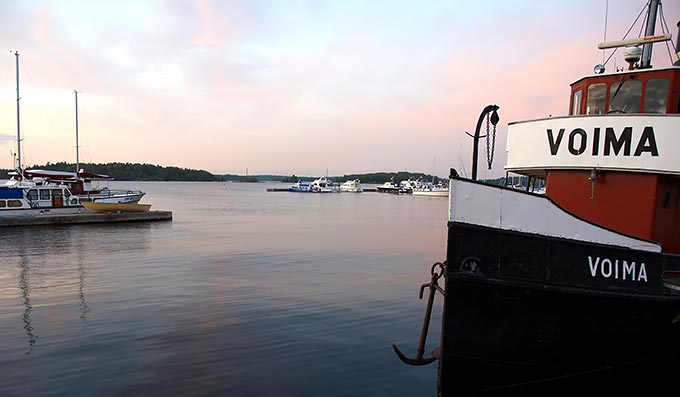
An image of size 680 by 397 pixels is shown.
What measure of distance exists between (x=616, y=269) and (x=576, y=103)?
3.86m

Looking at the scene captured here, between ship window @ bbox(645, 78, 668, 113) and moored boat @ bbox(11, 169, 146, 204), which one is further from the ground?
ship window @ bbox(645, 78, 668, 113)

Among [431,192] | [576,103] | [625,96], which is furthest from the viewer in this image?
[431,192]

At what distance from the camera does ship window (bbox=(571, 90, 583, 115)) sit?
873 cm

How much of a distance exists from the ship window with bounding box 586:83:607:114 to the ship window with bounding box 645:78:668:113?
2.28ft

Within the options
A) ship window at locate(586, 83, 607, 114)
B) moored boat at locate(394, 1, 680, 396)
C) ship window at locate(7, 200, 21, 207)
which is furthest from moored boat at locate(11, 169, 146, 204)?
ship window at locate(586, 83, 607, 114)

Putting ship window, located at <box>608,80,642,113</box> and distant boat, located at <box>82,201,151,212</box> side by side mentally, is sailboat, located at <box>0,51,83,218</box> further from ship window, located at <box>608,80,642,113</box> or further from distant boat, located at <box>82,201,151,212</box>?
ship window, located at <box>608,80,642,113</box>

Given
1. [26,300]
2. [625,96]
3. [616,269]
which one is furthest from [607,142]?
[26,300]

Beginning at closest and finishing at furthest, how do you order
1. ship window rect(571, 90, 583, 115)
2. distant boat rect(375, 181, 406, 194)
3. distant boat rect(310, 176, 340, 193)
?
1. ship window rect(571, 90, 583, 115)
2. distant boat rect(310, 176, 340, 193)
3. distant boat rect(375, 181, 406, 194)

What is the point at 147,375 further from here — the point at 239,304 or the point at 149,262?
the point at 149,262

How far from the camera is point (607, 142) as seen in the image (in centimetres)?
737

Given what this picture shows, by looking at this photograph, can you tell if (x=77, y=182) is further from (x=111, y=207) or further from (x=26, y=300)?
(x=26, y=300)

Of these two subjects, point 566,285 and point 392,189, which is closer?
point 566,285

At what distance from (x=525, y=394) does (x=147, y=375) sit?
22.8ft

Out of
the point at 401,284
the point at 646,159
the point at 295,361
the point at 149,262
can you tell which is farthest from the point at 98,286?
the point at 646,159
